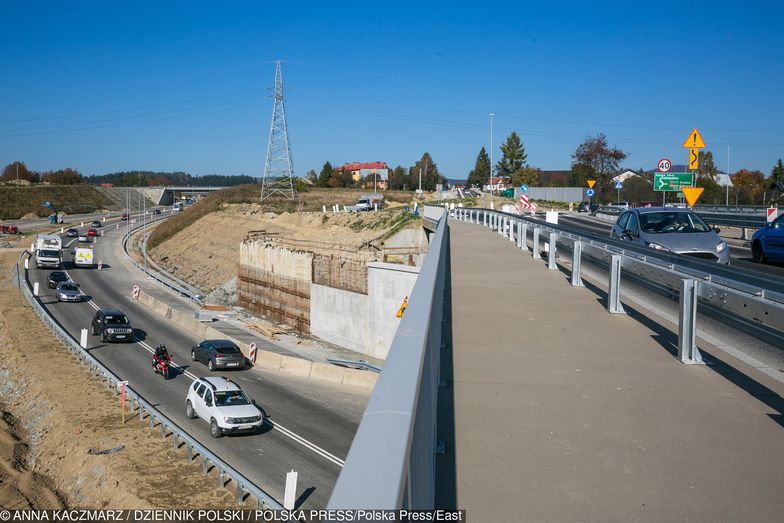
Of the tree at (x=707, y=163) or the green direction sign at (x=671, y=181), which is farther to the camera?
the tree at (x=707, y=163)

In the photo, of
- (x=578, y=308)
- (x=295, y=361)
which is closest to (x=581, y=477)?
(x=578, y=308)

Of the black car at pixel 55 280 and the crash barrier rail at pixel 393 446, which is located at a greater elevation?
the crash barrier rail at pixel 393 446

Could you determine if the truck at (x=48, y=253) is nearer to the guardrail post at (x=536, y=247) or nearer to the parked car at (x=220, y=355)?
the parked car at (x=220, y=355)

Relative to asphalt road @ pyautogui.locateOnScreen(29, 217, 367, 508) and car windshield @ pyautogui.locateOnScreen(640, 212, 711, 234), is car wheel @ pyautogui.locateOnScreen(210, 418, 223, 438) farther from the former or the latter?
car windshield @ pyautogui.locateOnScreen(640, 212, 711, 234)

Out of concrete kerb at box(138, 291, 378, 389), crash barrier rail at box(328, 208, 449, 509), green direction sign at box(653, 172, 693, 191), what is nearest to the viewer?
crash barrier rail at box(328, 208, 449, 509)

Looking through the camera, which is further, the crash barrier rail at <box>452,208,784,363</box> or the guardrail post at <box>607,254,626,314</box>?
the guardrail post at <box>607,254,626,314</box>

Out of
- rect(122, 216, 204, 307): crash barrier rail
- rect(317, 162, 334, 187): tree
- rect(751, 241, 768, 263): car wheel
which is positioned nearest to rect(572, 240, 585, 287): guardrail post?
rect(751, 241, 768, 263): car wheel

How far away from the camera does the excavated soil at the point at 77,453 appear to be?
737 inches

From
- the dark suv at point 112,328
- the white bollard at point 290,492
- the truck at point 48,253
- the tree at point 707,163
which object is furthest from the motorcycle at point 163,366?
the tree at point 707,163

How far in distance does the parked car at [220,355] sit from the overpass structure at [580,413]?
24.0 meters

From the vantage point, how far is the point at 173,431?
21.8 metres

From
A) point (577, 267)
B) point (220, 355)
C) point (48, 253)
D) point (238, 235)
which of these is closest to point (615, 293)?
point (577, 267)

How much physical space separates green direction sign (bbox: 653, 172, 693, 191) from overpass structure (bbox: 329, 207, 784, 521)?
23.8 m

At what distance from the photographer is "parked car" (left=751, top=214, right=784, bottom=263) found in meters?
21.4
